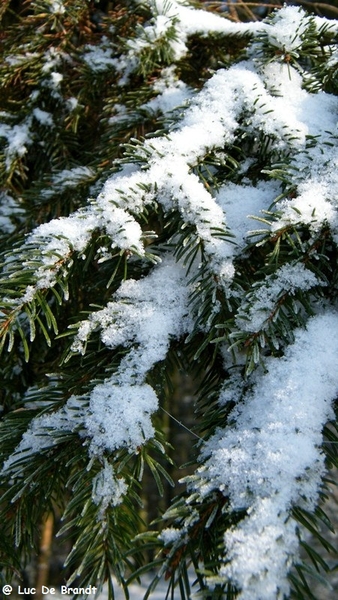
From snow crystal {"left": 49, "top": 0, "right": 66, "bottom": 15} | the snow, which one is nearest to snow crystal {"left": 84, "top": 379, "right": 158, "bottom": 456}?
the snow

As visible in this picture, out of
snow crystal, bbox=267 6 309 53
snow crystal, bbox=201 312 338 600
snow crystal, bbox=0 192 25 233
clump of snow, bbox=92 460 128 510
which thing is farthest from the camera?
snow crystal, bbox=0 192 25 233

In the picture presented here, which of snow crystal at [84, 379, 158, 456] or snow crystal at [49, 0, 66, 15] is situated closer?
snow crystal at [84, 379, 158, 456]

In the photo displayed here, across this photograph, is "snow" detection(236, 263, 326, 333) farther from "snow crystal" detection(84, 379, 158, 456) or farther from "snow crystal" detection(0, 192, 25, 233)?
"snow crystal" detection(0, 192, 25, 233)

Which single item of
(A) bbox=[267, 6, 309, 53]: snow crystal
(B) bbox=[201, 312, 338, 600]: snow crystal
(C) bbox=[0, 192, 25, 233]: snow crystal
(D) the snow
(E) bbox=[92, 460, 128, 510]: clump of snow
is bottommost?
(C) bbox=[0, 192, 25, 233]: snow crystal

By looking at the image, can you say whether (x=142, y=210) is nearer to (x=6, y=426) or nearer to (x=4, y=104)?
(x=6, y=426)

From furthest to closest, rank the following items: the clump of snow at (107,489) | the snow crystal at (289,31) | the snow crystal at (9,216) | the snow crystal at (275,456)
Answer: the snow crystal at (9,216) → the snow crystal at (289,31) → the clump of snow at (107,489) → the snow crystal at (275,456)

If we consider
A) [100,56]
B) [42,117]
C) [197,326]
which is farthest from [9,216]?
[197,326]

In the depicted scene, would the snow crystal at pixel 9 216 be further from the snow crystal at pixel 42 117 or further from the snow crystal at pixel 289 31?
the snow crystal at pixel 289 31

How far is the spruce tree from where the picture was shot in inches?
21.8

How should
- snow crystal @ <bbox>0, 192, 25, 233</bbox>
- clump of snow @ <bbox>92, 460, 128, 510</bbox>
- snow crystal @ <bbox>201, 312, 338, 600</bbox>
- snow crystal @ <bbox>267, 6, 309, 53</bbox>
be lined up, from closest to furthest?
snow crystal @ <bbox>201, 312, 338, 600</bbox> < clump of snow @ <bbox>92, 460, 128, 510</bbox> < snow crystal @ <bbox>267, 6, 309, 53</bbox> < snow crystal @ <bbox>0, 192, 25, 233</bbox>

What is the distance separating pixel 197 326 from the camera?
0.71m

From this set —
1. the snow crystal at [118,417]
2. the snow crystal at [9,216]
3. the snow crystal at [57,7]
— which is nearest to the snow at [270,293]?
the snow crystal at [118,417]

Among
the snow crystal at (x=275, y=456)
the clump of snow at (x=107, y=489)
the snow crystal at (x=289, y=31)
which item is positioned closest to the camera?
the snow crystal at (x=275, y=456)

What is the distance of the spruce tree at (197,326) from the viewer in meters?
0.55
